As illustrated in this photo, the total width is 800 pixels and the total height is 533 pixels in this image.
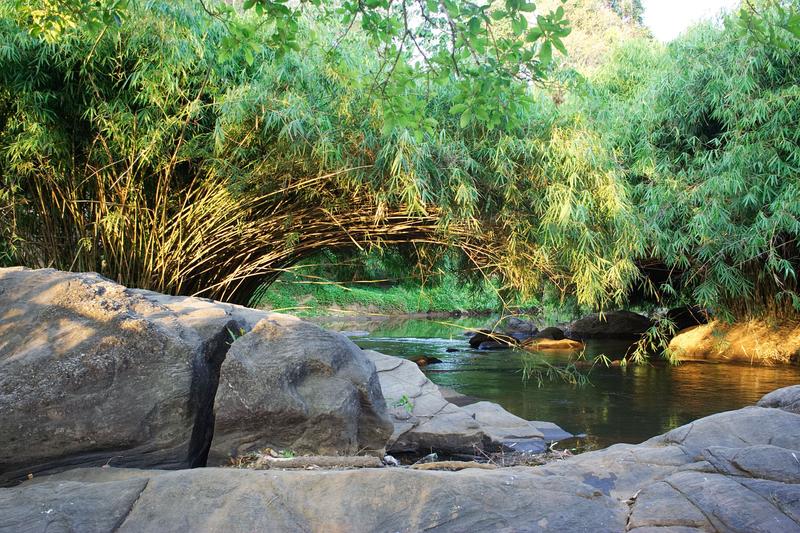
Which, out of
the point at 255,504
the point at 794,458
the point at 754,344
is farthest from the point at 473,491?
the point at 754,344

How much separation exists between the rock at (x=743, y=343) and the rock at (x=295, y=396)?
878 cm

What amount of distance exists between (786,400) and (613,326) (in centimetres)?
1219

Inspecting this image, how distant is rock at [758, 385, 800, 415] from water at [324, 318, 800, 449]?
139cm

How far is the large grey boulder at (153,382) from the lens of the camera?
12.1 ft

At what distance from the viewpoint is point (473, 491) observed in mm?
2980

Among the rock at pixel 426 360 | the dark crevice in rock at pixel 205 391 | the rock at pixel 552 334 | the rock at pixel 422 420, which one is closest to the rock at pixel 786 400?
the rock at pixel 422 420

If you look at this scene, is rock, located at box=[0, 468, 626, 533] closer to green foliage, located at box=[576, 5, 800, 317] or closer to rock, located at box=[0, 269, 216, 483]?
rock, located at box=[0, 269, 216, 483]

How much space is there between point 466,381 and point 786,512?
687 centimetres

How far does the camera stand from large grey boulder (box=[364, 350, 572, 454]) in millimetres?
5699

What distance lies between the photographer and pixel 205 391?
4156 millimetres

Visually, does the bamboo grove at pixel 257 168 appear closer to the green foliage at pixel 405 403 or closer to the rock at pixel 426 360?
the green foliage at pixel 405 403

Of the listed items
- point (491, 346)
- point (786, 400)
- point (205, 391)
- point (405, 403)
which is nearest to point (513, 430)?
point (405, 403)

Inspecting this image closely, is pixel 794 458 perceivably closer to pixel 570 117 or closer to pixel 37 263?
pixel 570 117

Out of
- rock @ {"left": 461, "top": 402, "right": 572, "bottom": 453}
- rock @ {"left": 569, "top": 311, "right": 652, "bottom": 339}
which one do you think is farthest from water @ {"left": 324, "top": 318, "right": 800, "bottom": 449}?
rock @ {"left": 569, "top": 311, "right": 652, "bottom": 339}
